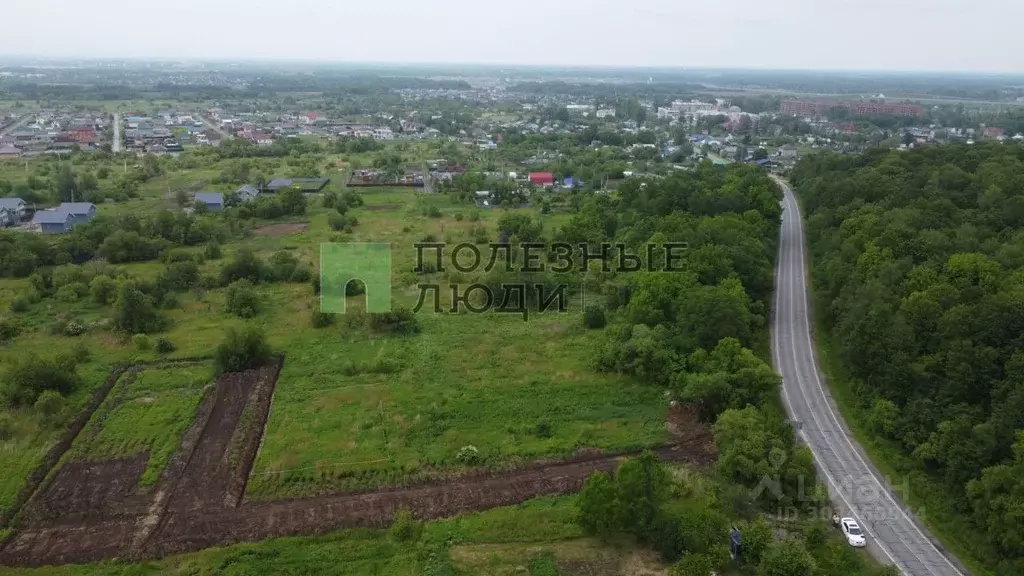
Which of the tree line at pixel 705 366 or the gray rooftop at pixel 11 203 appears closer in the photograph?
the tree line at pixel 705 366

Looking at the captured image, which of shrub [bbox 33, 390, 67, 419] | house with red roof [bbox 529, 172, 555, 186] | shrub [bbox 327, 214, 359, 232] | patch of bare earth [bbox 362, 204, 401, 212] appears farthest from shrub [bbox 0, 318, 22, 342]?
house with red roof [bbox 529, 172, 555, 186]

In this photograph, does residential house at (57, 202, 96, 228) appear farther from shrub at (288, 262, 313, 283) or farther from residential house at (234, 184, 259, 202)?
shrub at (288, 262, 313, 283)

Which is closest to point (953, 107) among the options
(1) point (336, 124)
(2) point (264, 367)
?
(1) point (336, 124)

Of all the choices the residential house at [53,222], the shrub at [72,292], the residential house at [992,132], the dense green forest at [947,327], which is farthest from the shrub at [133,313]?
the residential house at [992,132]

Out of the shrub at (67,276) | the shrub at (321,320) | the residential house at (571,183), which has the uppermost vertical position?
the residential house at (571,183)

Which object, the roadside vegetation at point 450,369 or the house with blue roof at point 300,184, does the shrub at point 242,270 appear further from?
the house with blue roof at point 300,184

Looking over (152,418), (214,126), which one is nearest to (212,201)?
(152,418)

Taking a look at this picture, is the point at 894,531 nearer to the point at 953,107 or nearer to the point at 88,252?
the point at 88,252
